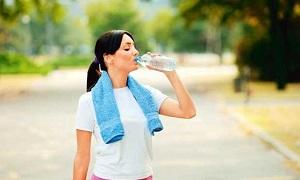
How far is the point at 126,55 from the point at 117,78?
0.16 meters

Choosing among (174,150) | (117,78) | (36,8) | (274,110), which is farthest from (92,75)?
(36,8)

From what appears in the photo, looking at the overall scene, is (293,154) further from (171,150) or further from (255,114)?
(255,114)

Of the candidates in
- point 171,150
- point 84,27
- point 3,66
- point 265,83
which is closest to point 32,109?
point 171,150

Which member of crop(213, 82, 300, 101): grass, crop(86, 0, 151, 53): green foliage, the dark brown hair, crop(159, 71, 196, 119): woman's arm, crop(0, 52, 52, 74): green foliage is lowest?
crop(86, 0, 151, 53): green foliage

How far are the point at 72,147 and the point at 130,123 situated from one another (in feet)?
30.2

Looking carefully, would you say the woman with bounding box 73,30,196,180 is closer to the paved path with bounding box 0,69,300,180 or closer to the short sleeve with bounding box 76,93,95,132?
the short sleeve with bounding box 76,93,95,132

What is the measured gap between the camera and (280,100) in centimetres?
2402

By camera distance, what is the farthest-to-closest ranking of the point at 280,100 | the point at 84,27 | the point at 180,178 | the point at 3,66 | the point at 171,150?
the point at 84,27, the point at 3,66, the point at 280,100, the point at 171,150, the point at 180,178

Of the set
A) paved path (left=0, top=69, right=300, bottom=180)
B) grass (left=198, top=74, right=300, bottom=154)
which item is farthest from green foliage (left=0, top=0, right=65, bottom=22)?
paved path (left=0, top=69, right=300, bottom=180)

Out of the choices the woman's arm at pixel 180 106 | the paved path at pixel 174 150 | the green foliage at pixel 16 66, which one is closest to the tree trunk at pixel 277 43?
the paved path at pixel 174 150

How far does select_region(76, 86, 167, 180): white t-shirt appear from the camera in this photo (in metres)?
3.76

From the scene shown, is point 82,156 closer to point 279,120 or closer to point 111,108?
point 111,108

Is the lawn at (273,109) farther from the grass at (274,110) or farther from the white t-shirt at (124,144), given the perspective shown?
the white t-shirt at (124,144)

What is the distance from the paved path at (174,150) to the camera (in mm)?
9953
